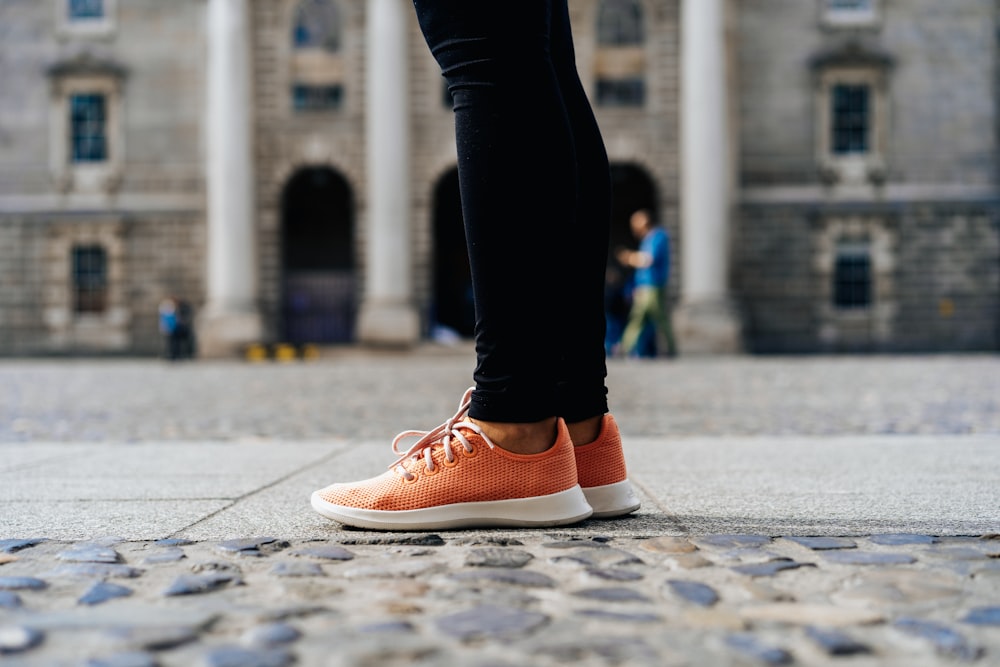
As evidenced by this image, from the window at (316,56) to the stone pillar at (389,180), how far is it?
1350 millimetres

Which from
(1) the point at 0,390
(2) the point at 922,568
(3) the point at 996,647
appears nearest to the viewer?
(3) the point at 996,647

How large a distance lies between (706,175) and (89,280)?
49.2ft

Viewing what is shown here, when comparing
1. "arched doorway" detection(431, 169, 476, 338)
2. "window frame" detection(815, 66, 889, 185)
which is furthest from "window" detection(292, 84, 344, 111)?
"window frame" detection(815, 66, 889, 185)

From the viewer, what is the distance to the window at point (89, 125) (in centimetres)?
2511

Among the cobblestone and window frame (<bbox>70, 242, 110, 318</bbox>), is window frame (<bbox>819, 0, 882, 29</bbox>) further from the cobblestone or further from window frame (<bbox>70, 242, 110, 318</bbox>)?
the cobblestone

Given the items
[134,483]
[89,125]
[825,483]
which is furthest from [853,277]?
[134,483]

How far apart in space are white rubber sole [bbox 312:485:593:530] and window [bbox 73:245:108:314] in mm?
25114

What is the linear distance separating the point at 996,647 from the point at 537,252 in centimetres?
110

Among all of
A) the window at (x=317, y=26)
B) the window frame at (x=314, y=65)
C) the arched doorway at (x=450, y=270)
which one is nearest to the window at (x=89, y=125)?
the window frame at (x=314, y=65)

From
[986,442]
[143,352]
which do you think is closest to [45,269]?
[143,352]

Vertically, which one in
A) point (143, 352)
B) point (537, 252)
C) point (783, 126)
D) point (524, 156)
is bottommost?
point (143, 352)

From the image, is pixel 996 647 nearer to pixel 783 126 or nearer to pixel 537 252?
pixel 537 252

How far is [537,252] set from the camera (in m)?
2.00

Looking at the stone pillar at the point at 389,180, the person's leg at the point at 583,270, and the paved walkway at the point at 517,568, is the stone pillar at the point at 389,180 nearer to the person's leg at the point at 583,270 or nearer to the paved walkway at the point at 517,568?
the paved walkway at the point at 517,568
